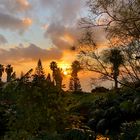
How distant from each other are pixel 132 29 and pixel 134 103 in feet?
15.2

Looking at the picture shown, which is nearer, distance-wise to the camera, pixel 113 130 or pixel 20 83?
pixel 20 83

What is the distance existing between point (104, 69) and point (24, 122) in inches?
676

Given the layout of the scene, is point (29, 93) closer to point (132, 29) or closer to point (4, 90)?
point (4, 90)

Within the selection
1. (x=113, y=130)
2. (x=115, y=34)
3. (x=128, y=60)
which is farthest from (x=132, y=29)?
(x=113, y=130)

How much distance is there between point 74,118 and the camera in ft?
35.0

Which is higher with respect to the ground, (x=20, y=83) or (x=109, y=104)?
(x=109, y=104)

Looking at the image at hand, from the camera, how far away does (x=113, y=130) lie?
82.3 ft

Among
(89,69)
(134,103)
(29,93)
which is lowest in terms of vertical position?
(29,93)

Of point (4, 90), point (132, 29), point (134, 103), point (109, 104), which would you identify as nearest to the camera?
point (4, 90)

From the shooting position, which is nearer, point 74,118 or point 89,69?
point 74,118

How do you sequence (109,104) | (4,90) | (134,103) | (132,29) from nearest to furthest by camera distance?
1. (4,90)
2. (132,29)
3. (134,103)
4. (109,104)

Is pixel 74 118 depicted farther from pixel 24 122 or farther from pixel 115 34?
pixel 115 34

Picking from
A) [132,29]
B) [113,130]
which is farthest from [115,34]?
[113,130]

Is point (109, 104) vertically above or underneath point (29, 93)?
above
